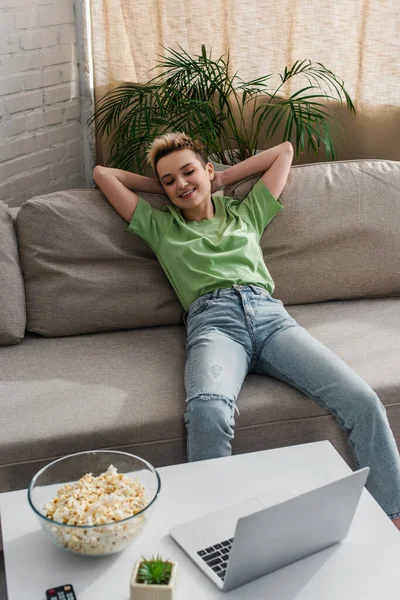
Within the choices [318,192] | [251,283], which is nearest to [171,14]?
[318,192]

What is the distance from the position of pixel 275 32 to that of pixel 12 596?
252 cm

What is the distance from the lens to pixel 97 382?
187cm

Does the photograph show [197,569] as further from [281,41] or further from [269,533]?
[281,41]

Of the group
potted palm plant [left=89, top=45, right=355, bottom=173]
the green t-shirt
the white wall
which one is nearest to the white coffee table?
the green t-shirt

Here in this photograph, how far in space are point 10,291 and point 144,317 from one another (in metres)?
0.40

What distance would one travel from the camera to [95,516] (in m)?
1.16

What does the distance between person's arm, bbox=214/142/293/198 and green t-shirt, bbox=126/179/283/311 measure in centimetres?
7

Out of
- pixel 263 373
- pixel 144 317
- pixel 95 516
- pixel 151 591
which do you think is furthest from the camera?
pixel 144 317

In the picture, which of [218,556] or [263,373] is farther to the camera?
[263,373]

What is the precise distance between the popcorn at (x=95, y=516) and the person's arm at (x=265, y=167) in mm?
1288

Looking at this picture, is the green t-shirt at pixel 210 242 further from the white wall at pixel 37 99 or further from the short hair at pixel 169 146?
the white wall at pixel 37 99

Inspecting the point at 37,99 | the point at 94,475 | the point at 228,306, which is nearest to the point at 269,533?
the point at 94,475

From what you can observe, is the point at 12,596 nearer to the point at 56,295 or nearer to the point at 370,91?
the point at 56,295

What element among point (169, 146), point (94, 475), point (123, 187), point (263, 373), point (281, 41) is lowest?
point (263, 373)
